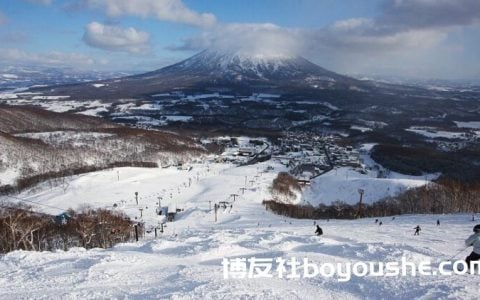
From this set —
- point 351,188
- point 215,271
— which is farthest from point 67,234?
point 351,188

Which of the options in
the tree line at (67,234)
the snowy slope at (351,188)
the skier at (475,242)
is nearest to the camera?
the skier at (475,242)

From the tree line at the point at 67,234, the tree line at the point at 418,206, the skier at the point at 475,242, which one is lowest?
the tree line at the point at 418,206

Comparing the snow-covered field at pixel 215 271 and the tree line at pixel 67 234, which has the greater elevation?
the snow-covered field at pixel 215 271

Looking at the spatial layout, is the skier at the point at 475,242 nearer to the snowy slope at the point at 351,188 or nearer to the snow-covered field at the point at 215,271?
the snow-covered field at the point at 215,271

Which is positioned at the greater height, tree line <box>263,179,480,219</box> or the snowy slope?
tree line <box>263,179,480,219</box>

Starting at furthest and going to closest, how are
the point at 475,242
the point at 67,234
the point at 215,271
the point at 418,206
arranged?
1. the point at 418,206
2. the point at 67,234
3. the point at 215,271
4. the point at 475,242

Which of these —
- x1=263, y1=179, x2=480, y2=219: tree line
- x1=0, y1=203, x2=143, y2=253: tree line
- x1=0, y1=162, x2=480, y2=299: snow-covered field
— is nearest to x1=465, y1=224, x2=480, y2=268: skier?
x1=0, y1=162, x2=480, y2=299: snow-covered field

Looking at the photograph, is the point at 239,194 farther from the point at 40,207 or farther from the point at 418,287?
the point at 418,287

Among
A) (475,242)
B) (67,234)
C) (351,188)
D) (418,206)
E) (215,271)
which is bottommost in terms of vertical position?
(351,188)

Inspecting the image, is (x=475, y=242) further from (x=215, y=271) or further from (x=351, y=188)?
(x=351, y=188)

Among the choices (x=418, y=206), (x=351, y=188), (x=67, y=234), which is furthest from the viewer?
(x=351, y=188)

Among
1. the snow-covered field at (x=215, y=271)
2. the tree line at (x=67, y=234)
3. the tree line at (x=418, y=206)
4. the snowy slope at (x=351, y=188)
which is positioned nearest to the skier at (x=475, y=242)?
the snow-covered field at (x=215, y=271)

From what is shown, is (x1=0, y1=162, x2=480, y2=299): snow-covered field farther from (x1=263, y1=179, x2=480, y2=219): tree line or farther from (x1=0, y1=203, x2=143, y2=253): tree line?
(x1=263, y1=179, x2=480, y2=219): tree line

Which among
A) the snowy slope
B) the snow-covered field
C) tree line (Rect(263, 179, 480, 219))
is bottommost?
the snowy slope
